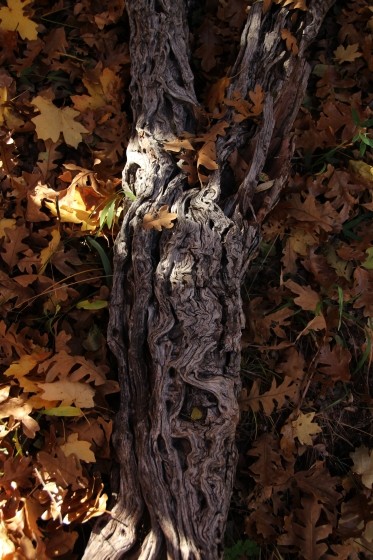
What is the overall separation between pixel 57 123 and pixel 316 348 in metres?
1.52

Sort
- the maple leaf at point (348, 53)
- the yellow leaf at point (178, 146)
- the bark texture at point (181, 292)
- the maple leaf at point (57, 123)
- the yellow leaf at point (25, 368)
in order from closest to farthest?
1. the bark texture at point (181, 292)
2. the yellow leaf at point (25, 368)
3. the yellow leaf at point (178, 146)
4. the maple leaf at point (57, 123)
5. the maple leaf at point (348, 53)

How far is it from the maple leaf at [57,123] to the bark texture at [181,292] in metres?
0.29

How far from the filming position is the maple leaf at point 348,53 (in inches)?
111

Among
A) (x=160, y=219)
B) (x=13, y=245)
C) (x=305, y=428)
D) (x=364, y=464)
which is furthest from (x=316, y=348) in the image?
(x=13, y=245)

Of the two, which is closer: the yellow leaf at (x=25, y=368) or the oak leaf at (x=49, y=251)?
the yellow leaf at (x=25, y=368)

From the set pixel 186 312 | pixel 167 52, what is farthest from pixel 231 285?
pixel 167 52

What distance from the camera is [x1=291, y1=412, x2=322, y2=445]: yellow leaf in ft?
8.00

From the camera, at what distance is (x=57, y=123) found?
8.42 ft

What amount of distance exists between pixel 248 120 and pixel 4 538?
6.06 feet

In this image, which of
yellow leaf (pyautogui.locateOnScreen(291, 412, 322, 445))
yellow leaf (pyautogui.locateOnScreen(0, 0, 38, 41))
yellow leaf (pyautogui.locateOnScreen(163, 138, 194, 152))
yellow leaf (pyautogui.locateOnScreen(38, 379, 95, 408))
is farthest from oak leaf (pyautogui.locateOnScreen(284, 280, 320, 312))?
yellow leaf (pyautogui.locateOnScreen(0, 0, 38, 41))

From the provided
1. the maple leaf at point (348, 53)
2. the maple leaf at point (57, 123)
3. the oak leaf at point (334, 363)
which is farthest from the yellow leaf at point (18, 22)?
the oak leaf at point (334, 363)

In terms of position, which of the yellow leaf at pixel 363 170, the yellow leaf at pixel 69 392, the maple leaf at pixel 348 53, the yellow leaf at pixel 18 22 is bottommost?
the yellow leaf at pixel 69 392

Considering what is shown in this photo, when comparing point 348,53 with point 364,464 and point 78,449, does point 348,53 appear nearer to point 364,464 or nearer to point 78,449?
point 364,464

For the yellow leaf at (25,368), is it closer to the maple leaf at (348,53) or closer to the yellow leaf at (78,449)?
the yellow leaf at (78,449)
